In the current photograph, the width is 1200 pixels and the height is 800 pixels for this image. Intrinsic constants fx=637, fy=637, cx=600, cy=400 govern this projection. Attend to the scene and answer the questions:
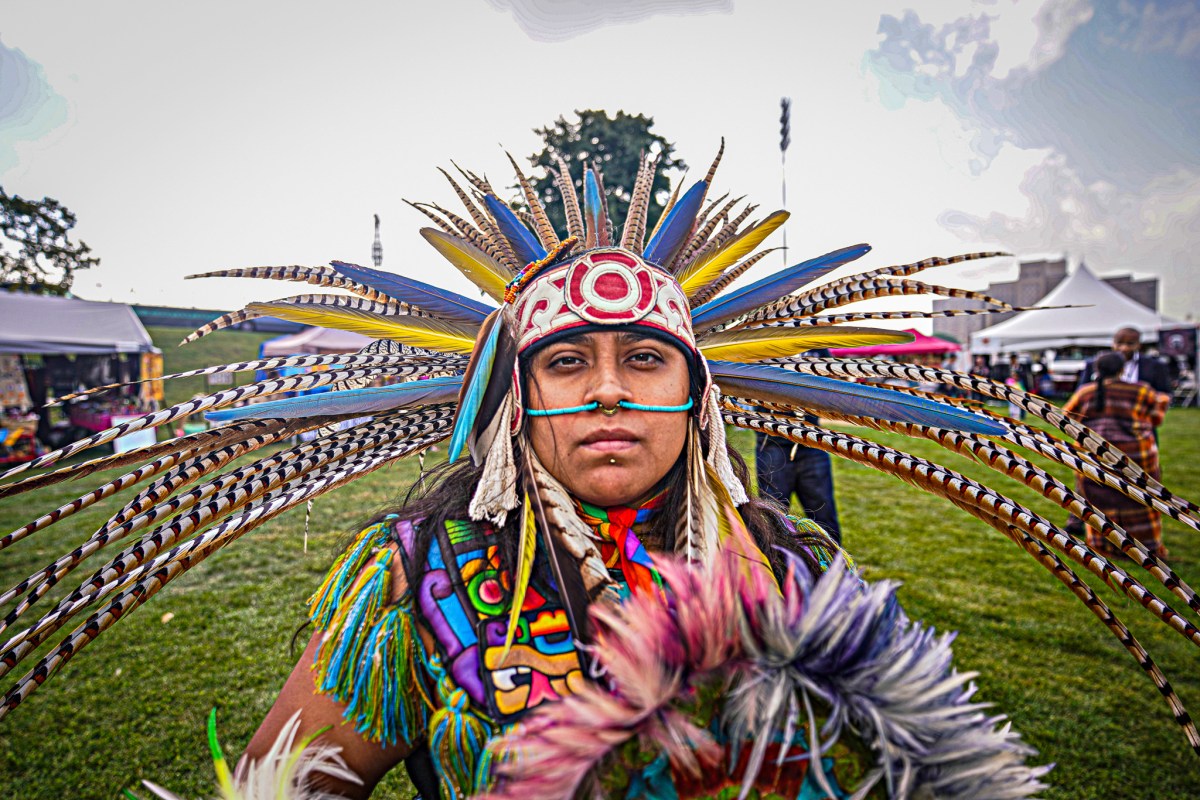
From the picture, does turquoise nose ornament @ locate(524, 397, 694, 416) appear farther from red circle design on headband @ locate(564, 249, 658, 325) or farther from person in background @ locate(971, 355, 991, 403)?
person in background @ locate(971, 355, 991, 403)

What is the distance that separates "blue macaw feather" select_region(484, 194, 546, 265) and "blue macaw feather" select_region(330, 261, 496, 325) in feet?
0.60

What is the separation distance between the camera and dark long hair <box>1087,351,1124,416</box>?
556 cm

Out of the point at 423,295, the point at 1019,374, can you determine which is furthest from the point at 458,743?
the point at 1019,374

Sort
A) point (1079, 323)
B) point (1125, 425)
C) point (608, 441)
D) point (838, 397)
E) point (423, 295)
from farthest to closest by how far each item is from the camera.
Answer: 1. point (1079, 323)
2. point (1125, 425)
3. point (423, 295)
4. point (838, 397)
5. point (608, 441)

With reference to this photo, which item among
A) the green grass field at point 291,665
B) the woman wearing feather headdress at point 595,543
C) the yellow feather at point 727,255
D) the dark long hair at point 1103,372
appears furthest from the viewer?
the dark long hair at point 1103,372

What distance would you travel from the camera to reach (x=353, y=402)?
4.39 ft

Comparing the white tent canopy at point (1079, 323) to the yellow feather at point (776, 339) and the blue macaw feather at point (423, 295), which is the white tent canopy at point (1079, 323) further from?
the blue macaw feather at point (423, 295)

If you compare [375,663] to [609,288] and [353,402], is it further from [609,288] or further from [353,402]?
[609,288]

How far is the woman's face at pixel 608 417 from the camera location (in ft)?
4.13

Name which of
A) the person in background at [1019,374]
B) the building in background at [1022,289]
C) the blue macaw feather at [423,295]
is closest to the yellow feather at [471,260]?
the blue macaw feather at [423,295]

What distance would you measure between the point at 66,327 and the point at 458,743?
47.5 feet

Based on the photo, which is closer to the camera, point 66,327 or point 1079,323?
point 66,327

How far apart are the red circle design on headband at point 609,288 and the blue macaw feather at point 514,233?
0.33m

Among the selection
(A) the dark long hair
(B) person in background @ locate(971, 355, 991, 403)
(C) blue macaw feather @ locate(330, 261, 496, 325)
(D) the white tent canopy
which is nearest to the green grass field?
(C) blue macaw feather @ locate(330, 261, 496, 325)
